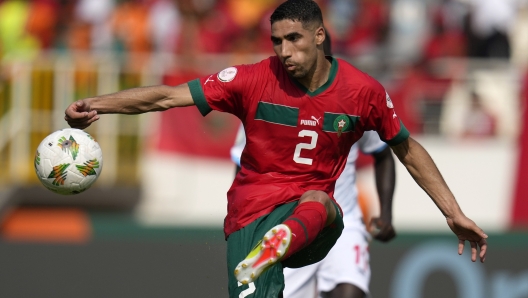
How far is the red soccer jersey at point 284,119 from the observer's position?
604 centimetres

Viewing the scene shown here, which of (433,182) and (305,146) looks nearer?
(305,146)

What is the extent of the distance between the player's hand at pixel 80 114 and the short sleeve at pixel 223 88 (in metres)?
0.69

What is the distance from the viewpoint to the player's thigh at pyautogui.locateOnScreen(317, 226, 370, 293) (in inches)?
289

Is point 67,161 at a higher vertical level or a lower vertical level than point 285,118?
lower

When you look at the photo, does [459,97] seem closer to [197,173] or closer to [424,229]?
[424,229]

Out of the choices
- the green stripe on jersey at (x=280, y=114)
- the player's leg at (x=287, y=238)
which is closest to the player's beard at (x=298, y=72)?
the green stripe on jersey at (x=280, y=114)

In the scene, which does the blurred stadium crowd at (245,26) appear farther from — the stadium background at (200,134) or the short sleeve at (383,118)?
the short sleeve at (383,118)

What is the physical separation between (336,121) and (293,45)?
0.59m

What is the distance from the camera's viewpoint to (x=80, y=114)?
5695 mm

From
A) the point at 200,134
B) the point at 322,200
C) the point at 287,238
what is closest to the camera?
the point at 287,238

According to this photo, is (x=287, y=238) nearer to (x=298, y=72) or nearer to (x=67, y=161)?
(x=298, y=72)

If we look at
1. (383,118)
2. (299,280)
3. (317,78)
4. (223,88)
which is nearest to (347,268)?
(299,280)

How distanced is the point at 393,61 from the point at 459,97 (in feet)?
4.15

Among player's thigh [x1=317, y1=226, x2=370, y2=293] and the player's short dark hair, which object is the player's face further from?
player's thigh [x1=317, y1=226, x2=370, y2=293]
